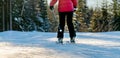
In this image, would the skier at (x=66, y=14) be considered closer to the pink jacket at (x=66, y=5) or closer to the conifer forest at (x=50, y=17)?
the pink jacket at (x=66, y=5)

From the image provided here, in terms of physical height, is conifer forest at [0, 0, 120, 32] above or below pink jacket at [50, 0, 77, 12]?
below

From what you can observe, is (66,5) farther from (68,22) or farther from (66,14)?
(68,22)

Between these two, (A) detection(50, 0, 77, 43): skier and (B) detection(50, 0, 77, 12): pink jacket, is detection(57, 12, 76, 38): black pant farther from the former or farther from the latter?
(B) detection(50, 0, 77, 12): pink jacket

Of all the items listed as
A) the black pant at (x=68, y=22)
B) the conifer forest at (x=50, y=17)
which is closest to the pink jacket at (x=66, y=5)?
the black pant at (x=68, y=22)

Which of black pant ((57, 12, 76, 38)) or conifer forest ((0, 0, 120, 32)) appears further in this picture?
conifer forest ((0, 0, 120, 32))

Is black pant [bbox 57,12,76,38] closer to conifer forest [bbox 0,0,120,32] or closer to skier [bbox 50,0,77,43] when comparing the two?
skier [bbox 50,0,77,43]

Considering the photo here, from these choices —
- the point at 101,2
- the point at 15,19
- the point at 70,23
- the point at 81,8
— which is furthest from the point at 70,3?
the point at 81,8

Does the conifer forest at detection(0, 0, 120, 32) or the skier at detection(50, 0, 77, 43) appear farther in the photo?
the conifer forest at detection(0, 0, 120, 32)

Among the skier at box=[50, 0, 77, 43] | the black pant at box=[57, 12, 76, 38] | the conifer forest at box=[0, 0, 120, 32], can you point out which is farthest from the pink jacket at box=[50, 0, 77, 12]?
the conifer forest at box=[0, 0, 120, 32]

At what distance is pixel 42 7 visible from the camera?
83.9 m

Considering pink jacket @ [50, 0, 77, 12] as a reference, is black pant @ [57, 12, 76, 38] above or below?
below

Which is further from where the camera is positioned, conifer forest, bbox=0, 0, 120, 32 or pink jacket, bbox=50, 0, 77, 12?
conifer forest, bbox=0, 0, 120, 32

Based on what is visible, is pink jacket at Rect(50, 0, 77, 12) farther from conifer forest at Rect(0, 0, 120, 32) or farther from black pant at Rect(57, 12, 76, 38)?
conifer forest at Rect(0, 0, 120, 32)

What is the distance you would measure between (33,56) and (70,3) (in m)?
3.66
